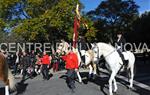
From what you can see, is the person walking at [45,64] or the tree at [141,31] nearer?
the person walking at [45,64]

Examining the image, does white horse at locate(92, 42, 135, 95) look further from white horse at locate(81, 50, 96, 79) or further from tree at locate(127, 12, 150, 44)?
tree at locate(127, 12, 150, 44)

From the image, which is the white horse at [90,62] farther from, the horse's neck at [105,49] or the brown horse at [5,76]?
the brown horse at [5,76]

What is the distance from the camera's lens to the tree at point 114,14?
79.8 meters

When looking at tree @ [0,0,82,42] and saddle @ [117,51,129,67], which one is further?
tree @ [0,0,82,42]

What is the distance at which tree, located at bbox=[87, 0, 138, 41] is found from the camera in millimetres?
79750

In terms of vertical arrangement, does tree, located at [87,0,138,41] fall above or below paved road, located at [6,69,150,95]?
above

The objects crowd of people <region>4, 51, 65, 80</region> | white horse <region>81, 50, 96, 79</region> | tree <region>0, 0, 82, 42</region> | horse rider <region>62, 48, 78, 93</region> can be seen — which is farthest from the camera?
tree <region>0, 0, 82, 42</region>

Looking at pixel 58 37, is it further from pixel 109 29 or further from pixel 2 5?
pixel 109 29

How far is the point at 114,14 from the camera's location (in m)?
82.2

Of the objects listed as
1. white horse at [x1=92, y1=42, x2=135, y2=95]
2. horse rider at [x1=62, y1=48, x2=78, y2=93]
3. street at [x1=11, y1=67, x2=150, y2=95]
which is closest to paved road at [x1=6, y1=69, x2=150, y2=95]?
street at [x1=11, y1=67, x2=150, y2=95]

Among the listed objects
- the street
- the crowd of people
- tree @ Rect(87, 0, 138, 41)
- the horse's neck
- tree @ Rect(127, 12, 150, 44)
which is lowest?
the street

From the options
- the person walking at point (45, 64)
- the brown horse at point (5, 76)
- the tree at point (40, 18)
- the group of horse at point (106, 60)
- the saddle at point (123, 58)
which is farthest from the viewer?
the tree at point (40, 18)

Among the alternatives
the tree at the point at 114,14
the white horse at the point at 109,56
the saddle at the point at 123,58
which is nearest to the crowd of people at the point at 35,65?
the saddle at the point at 123,58

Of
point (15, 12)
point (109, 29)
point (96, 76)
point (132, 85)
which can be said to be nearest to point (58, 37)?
point (15, 12)
